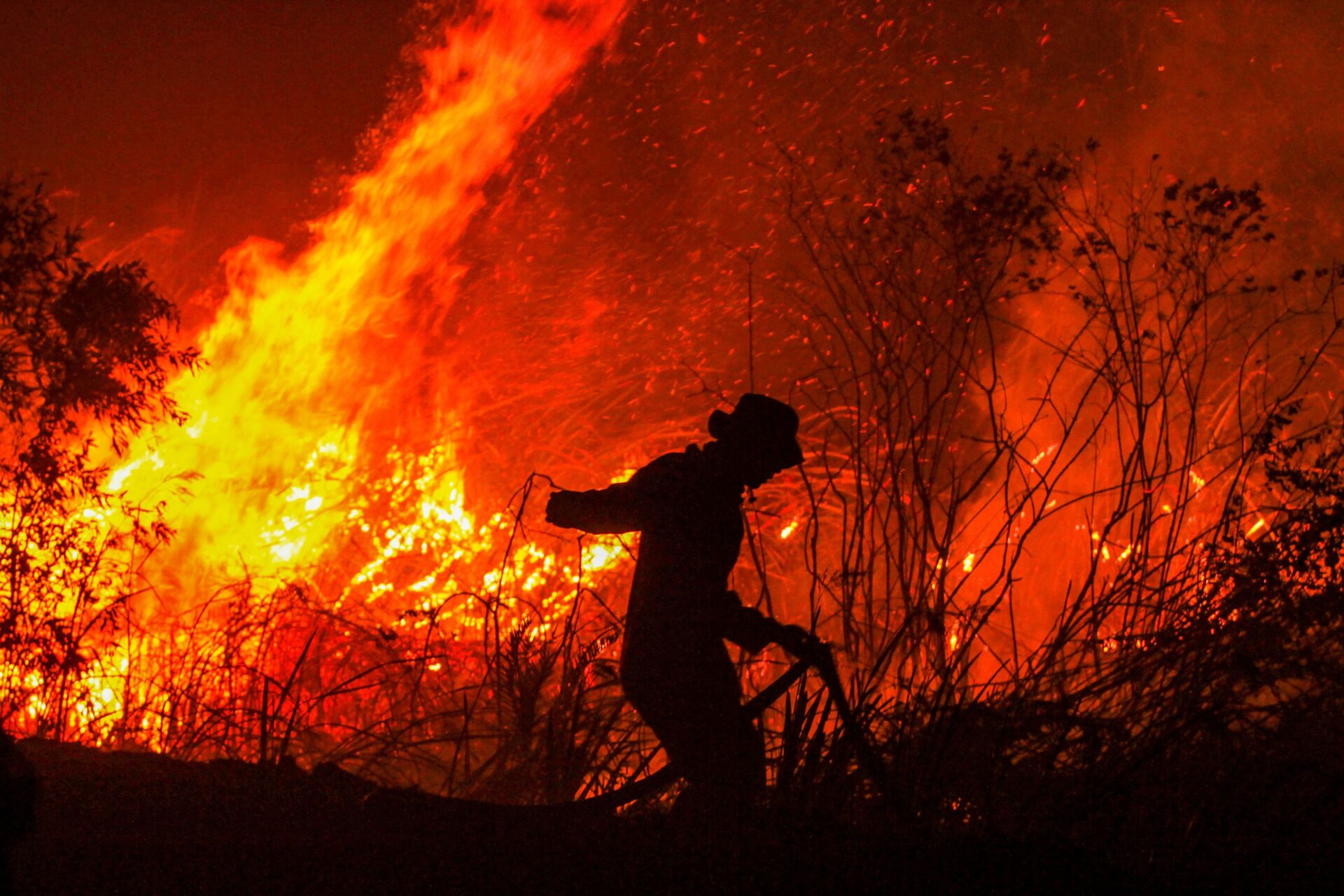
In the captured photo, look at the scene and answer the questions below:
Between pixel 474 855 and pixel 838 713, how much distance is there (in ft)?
3.71

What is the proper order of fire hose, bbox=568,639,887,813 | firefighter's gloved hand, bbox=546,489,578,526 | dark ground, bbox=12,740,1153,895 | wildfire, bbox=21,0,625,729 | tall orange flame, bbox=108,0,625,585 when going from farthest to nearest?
tall orange flame, bbox=108,0,625,585 → wildfire, bbox=21,0,625,729 → fire hose, bbox=568,639,887,813 → firefighter's gloved hand, bbox=546,489,578,526 → dark ground, bbox=12,740,1153,895

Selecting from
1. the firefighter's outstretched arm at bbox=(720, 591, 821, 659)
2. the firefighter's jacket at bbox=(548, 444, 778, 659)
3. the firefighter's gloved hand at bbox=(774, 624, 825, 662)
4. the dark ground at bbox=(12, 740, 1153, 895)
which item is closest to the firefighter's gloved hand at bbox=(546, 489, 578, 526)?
the firefighter's jacket at bbox=(548, 444, 778, 659)

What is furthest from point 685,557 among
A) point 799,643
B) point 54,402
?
point 54,402

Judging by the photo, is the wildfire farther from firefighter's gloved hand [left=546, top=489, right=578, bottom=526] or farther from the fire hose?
firefighter's gloved hand [left=546, top=489, right=578, bottom=526]

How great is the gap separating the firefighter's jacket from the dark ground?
528 millimetres

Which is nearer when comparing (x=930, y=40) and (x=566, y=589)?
(x=566, y=589)

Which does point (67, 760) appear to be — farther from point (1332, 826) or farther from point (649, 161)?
point (649, 161)

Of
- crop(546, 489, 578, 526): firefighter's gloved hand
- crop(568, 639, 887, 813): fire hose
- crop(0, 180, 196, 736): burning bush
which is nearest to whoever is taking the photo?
crop(546, 489, 578, 526): firefighter's gloved hand

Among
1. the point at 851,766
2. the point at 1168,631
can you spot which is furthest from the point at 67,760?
the point at 1168,631

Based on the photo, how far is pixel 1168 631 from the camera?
3986 mm

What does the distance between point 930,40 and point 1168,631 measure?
9320 mm

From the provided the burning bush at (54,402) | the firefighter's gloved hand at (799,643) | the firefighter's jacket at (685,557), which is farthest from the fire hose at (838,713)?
the burning bush at (54,402)

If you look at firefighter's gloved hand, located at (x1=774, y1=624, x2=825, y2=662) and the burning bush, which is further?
the burning bush

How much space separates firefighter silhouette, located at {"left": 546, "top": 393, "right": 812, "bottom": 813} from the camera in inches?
127
